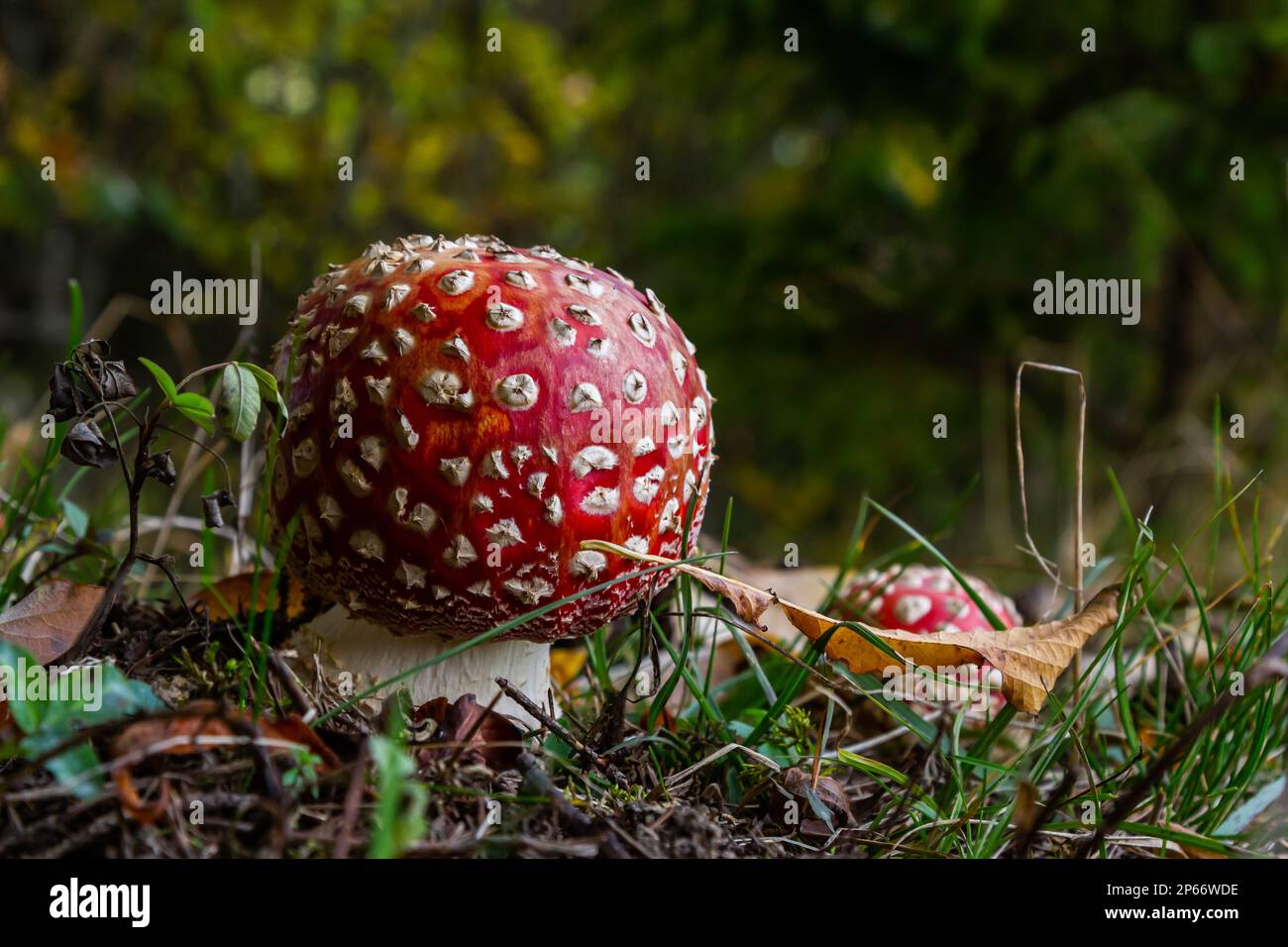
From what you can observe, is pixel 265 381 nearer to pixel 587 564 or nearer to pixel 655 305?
pixel 587 564

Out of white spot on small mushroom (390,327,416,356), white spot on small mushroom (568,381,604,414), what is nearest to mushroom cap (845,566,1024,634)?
white spot on small mushroom (568,381,604,414)

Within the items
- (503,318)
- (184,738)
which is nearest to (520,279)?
(503,318)

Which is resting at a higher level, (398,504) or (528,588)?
(398,504)

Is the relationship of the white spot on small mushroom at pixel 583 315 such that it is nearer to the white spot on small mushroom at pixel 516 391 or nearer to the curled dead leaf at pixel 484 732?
the white spot on small mushroom at pixel 516 391

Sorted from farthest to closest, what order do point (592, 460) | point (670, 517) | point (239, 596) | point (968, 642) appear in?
point (239, 596)
point (670, 517)
point (592, 460)
point (968, 642)

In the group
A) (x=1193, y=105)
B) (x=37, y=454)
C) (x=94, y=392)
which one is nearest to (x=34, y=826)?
(x=94, y=392)

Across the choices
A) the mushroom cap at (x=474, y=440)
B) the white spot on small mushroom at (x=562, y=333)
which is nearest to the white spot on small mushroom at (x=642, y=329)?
the mushroom cap at (x=474, y=440)

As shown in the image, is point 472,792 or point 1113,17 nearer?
point 472,792
